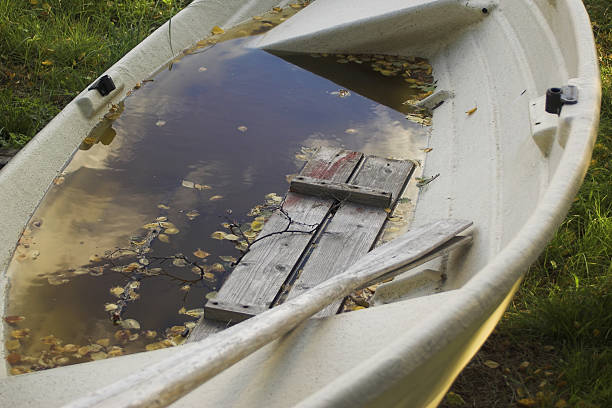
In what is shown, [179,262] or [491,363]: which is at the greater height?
[179,262]

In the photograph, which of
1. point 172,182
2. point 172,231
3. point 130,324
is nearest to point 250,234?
point 172,231

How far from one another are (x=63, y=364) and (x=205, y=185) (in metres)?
1.21

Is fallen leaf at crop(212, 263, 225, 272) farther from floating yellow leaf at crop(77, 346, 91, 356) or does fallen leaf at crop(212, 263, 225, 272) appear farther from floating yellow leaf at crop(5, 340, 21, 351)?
floating yellow leaf at crop(5, 340, 21, 351)

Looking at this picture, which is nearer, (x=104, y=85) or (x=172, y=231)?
(x=172, y=231)

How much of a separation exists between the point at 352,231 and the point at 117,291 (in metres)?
0.98

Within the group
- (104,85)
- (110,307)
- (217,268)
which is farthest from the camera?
(104,85)

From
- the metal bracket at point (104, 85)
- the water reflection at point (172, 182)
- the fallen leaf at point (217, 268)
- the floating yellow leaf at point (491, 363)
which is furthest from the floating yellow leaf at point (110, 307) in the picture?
the metal bracket at point (104, 85)

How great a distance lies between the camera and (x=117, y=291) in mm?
2480

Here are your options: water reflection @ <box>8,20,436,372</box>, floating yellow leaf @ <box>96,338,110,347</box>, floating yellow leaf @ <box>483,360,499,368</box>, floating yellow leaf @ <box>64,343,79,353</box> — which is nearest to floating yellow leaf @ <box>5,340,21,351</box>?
water reflection @ <box>8,20,436,372</box>

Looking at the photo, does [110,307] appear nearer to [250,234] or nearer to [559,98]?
[250,234]

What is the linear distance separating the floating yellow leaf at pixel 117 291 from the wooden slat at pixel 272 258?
352 millimetres

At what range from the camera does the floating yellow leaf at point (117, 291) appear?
2469mm

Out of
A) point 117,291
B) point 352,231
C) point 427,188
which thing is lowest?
point 427,188

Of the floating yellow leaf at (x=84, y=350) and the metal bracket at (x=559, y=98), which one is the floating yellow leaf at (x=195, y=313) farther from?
the metal bracket at (x=559, y=98)
